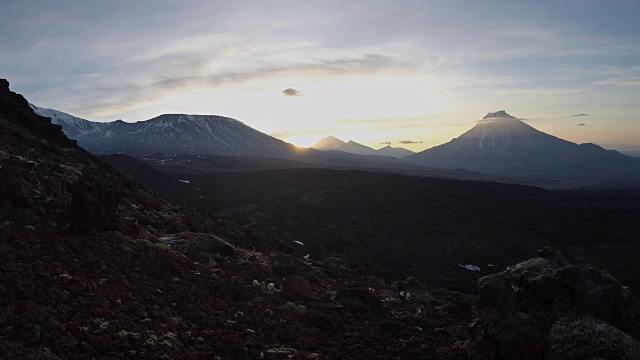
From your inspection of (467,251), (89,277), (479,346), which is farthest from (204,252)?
(467,251)

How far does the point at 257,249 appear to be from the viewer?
2995 cm

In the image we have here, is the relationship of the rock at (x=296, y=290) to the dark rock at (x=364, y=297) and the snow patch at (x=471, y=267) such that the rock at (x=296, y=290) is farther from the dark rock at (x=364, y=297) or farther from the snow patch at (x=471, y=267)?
the snow patch at (x=471, y=267)

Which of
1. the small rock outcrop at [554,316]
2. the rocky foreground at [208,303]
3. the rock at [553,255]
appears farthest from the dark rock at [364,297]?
the rock at [553,255]

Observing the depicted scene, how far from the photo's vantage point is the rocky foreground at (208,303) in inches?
452

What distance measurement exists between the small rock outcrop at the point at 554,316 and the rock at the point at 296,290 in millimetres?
8500

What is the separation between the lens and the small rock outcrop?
1113 cm

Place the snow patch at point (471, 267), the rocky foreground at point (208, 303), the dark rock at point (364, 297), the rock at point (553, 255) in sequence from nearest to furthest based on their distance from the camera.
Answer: the rocky foreground at point (208, 303) < the rock at point (553, 255) < the dark rock at point (364, 297) < the snow patch at point (471, 267)

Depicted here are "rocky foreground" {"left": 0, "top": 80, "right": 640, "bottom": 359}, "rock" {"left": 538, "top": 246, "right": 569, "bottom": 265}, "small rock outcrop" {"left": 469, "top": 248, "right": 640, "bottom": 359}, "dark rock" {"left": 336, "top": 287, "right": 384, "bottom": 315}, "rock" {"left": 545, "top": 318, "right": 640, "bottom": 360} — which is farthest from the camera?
"dark rock" {"left": 336, "top": 287, "right": 384, "bottom": 315}

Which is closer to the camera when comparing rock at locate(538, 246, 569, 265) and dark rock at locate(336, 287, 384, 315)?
rock at locate(538, 246, 569, 265)

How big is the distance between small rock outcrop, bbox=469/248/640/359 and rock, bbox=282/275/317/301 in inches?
335

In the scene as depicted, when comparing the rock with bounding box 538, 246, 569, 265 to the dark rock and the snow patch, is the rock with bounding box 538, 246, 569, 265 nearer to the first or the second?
the dark rock

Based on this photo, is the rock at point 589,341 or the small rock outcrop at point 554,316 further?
the small rock outcrop at point 554,316

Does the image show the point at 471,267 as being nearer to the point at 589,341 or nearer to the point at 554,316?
the point at 554,316

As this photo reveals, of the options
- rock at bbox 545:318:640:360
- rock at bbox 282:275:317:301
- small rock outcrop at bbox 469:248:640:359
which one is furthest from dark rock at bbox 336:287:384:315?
rock at bbox 545:318:640:360
